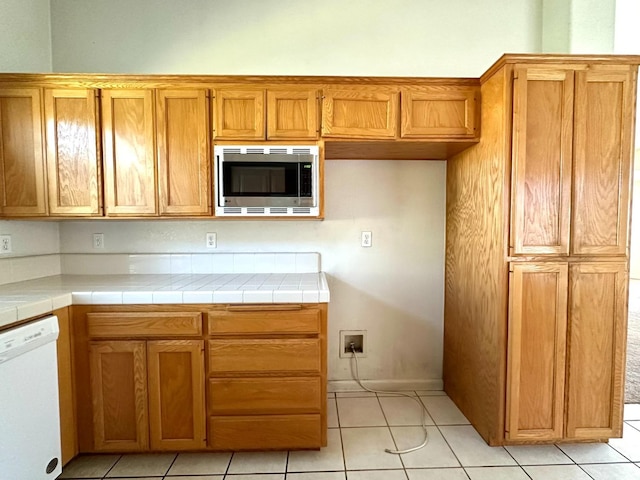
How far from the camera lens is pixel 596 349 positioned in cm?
177

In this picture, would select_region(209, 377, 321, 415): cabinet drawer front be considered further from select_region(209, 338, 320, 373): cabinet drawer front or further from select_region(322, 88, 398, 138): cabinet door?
select_region(322, 88, 398, 138): cabinet door

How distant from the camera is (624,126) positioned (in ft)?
5.56

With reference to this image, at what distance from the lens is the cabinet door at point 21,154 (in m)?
1.89

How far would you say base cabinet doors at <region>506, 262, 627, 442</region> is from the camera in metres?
1.74

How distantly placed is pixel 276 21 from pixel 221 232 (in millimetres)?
1591

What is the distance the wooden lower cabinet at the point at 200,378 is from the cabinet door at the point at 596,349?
4.55 ft

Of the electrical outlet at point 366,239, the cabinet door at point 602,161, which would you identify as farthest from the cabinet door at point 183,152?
the cabinet door at point 602,161

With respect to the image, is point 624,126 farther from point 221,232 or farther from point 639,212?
point 639,212

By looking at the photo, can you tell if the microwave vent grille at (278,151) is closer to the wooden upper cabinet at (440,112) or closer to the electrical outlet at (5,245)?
the wooden upper cabinet at (440,112)

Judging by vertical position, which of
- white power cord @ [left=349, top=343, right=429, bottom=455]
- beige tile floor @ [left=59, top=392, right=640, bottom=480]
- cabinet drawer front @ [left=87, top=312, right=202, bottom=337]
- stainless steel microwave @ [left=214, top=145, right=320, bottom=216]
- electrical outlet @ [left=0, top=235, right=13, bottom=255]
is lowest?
beige tile floor @ [left=59, top=392, right=640, bottom=480]

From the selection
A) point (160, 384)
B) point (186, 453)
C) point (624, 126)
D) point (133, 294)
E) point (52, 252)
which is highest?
point (624, 126)

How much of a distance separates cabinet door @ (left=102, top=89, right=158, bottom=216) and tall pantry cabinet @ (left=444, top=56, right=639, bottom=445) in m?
2.01

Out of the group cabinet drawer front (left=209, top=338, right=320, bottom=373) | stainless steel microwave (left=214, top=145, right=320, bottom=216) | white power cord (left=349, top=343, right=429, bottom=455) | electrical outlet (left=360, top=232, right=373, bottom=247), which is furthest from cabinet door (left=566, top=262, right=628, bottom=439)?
stainless steel microwave (left=214, top=145, right=320, bottom=216)

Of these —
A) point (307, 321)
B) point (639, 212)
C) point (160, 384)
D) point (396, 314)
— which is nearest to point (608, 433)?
point (396, 314)
